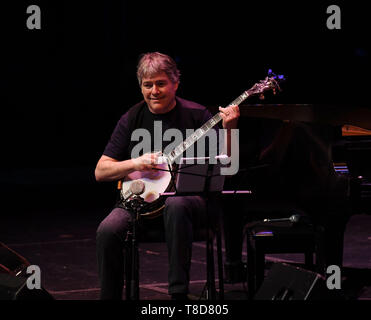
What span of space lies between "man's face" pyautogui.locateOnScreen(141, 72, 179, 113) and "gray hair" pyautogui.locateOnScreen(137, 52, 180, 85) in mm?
24

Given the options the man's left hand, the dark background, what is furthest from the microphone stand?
the dark background

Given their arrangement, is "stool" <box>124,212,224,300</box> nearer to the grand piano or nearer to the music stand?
the music stand

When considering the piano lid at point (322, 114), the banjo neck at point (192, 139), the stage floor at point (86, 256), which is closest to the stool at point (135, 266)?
the stage floor at point (86, 256)

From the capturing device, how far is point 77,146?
12391 millimetres

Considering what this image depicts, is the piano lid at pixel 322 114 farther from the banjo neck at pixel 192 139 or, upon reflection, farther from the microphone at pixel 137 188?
the microphone at pixel 137 188

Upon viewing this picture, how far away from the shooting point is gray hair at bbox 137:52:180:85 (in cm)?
423

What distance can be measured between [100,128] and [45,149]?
1066mm

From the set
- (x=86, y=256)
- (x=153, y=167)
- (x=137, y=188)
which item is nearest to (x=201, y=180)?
(x=153, y=167)

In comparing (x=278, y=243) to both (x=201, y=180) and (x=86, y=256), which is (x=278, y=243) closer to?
(x=201, y=180)

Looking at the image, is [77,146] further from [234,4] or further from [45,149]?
[234,4]

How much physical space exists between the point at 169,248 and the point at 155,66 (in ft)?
3.53

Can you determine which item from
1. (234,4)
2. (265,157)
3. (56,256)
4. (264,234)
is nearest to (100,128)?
(234,4)

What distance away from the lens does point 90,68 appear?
1186 cm

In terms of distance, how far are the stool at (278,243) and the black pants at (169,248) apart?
45 cm
